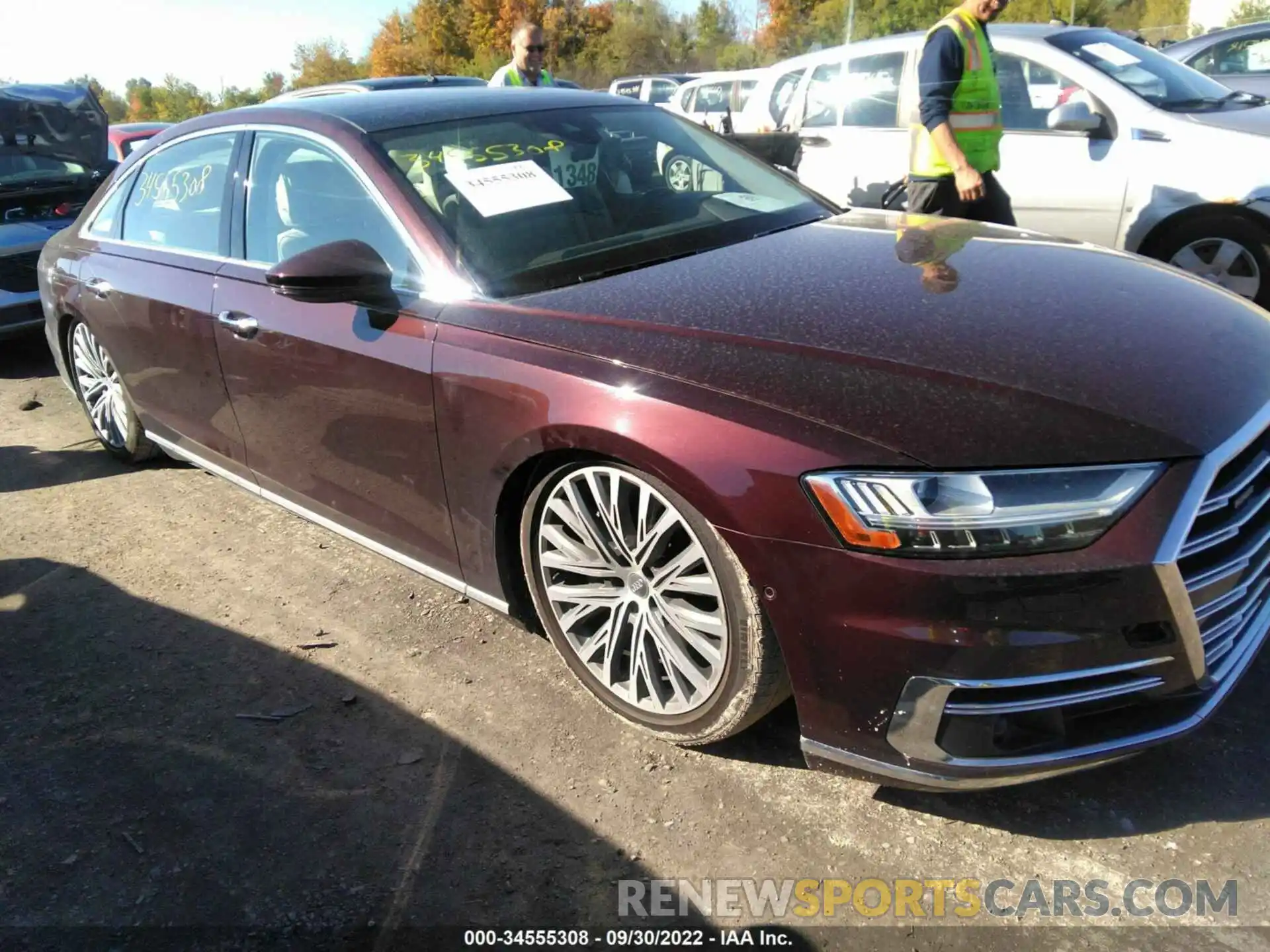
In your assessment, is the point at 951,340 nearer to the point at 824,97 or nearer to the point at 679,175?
the point at 679,175

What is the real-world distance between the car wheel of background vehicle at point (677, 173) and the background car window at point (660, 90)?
787 inches

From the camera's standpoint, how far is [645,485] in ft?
7.37

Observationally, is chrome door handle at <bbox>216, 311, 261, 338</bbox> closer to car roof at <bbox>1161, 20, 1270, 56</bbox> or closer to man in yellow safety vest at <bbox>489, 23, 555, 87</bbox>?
man in yellow safety vest at <bbox>489, 23, 555, 87</bbox>

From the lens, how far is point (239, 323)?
128 inches

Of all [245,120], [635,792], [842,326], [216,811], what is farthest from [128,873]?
[245,120]

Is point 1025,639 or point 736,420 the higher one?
point 736,420

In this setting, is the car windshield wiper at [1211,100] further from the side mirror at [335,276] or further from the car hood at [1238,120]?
the side mirror at [335,276]

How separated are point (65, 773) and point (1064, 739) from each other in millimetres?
2477

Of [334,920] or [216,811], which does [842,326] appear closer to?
[334,920]

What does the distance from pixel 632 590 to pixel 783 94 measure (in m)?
5.94

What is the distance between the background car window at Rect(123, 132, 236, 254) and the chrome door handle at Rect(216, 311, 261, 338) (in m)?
0.31

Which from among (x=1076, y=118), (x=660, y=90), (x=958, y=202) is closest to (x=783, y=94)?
(x=1076, y=118)

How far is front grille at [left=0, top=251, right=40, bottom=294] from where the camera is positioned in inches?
255

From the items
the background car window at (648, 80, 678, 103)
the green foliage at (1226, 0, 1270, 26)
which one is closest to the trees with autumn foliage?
the green foliage at (1226, 0, 1270, 26)
